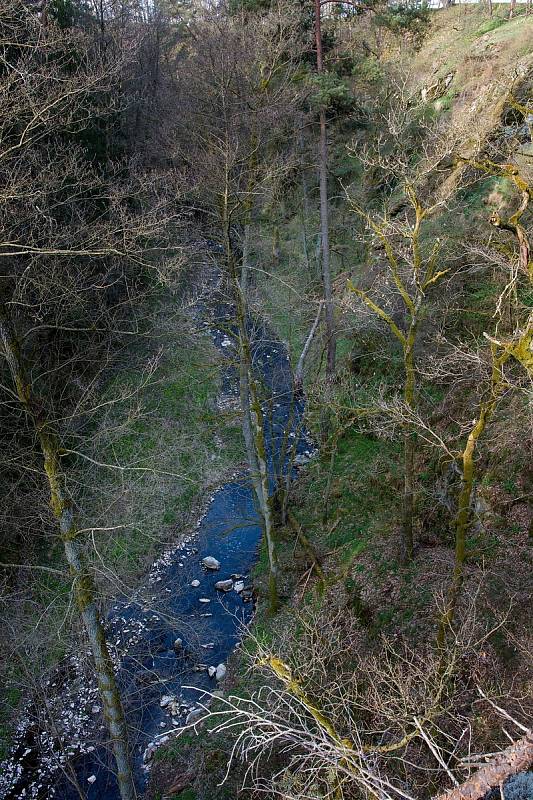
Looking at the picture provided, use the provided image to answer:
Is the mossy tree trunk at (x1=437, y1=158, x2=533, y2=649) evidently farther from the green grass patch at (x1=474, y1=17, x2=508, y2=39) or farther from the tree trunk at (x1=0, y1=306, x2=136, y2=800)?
the green grass patch at (x1=474, y1=17, x2=508, y2=39)

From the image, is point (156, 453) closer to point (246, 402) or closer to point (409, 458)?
point (246, 402)

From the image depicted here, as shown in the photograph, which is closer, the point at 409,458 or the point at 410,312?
the point at 410,312

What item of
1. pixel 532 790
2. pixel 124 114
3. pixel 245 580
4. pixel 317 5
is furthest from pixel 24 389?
pixel 124 114

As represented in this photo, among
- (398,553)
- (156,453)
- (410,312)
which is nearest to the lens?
(410,312)

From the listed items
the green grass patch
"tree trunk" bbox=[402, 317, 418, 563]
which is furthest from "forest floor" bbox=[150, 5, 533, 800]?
the green grass patch

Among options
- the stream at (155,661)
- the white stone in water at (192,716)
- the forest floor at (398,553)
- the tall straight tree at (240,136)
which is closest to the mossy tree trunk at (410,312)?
the forest floor at (398,553)

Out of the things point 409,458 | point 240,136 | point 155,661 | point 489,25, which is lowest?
point 155,661

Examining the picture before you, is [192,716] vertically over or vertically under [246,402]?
under

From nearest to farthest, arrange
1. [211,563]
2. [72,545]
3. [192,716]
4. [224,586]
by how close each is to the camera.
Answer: [72,545] → [192,716] → [224,586] → [211,563]

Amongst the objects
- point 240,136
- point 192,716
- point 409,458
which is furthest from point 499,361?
point 192,716
